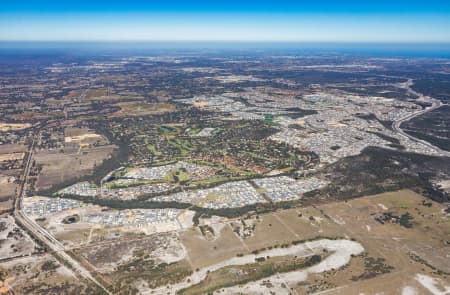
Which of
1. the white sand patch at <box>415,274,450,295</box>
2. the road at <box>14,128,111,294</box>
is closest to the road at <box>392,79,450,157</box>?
the white sand patch at <box>415,274,450,295</box>

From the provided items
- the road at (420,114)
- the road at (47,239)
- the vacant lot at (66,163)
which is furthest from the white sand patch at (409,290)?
the vacant lot at (66,163)

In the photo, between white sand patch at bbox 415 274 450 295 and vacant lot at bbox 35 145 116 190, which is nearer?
white sand patch at bbox 415 274 450 295

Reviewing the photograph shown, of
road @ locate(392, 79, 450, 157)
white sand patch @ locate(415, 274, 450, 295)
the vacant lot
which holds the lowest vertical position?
white sand patch @ locate(415, 274, 450, 295)

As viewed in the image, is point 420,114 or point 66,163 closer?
point 66,163

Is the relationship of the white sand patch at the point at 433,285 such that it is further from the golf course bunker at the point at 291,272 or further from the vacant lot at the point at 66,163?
the vacant lot at the point at 66,163

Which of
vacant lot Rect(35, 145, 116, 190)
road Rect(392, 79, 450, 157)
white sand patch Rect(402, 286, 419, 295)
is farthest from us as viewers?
road Rect(392, 79, 450, 157)

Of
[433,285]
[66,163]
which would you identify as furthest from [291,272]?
[66,163]

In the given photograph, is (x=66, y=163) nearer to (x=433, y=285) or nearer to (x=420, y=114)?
(x=433, y=285)

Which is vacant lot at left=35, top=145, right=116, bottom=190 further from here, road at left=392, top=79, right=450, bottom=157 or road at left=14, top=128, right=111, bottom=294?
road at left=392, top=79, right=450, bottom=157
